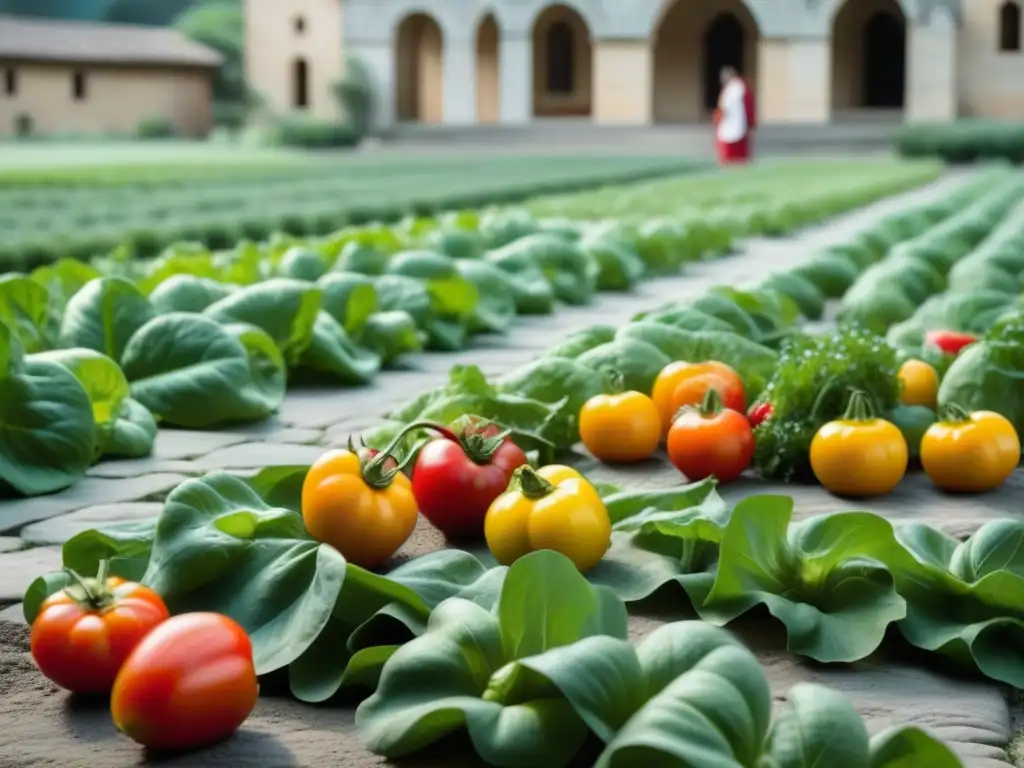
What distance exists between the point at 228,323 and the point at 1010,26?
39224mm

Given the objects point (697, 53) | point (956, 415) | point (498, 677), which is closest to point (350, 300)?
point (956, 415)

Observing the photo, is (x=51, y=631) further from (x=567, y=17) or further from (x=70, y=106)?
(x=70, y=106)

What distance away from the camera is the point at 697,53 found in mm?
44438

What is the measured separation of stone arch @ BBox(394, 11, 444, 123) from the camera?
145 ft

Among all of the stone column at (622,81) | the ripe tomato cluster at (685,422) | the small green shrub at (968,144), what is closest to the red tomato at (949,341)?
the ripe tomato cluster at (685,422)

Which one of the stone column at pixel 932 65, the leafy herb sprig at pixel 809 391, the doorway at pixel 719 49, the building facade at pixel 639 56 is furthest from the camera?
the doorway at pixel 719 49

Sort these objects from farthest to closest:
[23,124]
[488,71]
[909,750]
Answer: [23,124] < [488,71] < [909,750]

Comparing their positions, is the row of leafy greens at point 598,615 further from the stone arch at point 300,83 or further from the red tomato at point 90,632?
the stone arch at point 300,83

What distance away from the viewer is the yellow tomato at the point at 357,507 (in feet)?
9.91

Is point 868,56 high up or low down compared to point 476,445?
up

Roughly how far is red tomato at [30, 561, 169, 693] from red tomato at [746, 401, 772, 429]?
216cm

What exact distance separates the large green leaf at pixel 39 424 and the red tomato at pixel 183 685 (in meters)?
1.79

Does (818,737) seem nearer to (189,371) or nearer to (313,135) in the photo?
(189,371)

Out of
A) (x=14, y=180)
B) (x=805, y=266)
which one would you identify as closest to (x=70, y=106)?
(x=14, y=180)
